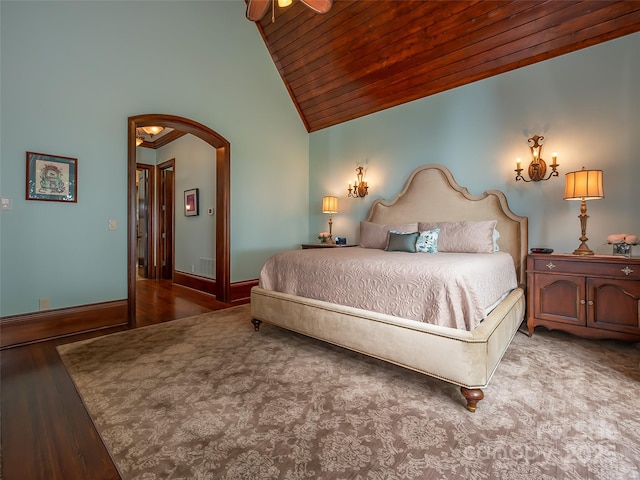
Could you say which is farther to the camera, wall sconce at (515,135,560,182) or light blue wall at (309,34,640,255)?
wall sconce at (515,135,560,182)

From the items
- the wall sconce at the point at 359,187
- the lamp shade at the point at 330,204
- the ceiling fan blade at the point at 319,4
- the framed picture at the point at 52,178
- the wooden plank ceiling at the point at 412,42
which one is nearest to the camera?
the ceiling fan blade at the point at 319,4

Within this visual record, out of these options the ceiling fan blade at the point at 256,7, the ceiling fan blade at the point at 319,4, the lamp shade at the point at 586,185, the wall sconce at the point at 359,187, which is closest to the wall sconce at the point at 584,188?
the lamp shade at the point at 586,185

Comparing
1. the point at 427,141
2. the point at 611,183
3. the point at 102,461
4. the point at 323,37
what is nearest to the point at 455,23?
the point at 427,141

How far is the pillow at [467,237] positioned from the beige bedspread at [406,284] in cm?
26

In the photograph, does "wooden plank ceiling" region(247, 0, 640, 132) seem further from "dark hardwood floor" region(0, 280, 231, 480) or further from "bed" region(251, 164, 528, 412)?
"dark hardwood floor" region(0, 280, 231, 480)

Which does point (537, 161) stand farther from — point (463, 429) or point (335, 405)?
point (335, 405)

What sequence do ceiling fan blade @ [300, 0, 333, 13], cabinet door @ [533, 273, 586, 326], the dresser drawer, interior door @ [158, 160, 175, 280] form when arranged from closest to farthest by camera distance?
the dresser drawer, ceiling fan blade @ [300, 0, 333, 13], cabinet door @ [533, 273, 586, 326], interior door @ [158, 160, 175, 280]

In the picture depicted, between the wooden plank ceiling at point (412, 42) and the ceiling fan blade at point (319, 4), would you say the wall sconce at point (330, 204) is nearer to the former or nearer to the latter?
the wooden plank ceiling at point (412, 42)

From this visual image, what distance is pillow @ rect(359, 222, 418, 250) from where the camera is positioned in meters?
3.68

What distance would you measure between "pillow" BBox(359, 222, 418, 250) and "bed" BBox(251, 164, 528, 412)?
299mm

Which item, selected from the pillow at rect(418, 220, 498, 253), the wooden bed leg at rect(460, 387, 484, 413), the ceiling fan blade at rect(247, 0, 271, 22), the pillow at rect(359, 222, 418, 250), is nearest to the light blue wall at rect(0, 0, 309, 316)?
the ceiling fan blade at rect(247, 0, 271, 22)

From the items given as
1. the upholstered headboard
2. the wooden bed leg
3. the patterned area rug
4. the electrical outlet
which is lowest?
the patterned area rug

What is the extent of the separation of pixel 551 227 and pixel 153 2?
5146 millimetres

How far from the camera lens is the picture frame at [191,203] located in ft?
17.0
